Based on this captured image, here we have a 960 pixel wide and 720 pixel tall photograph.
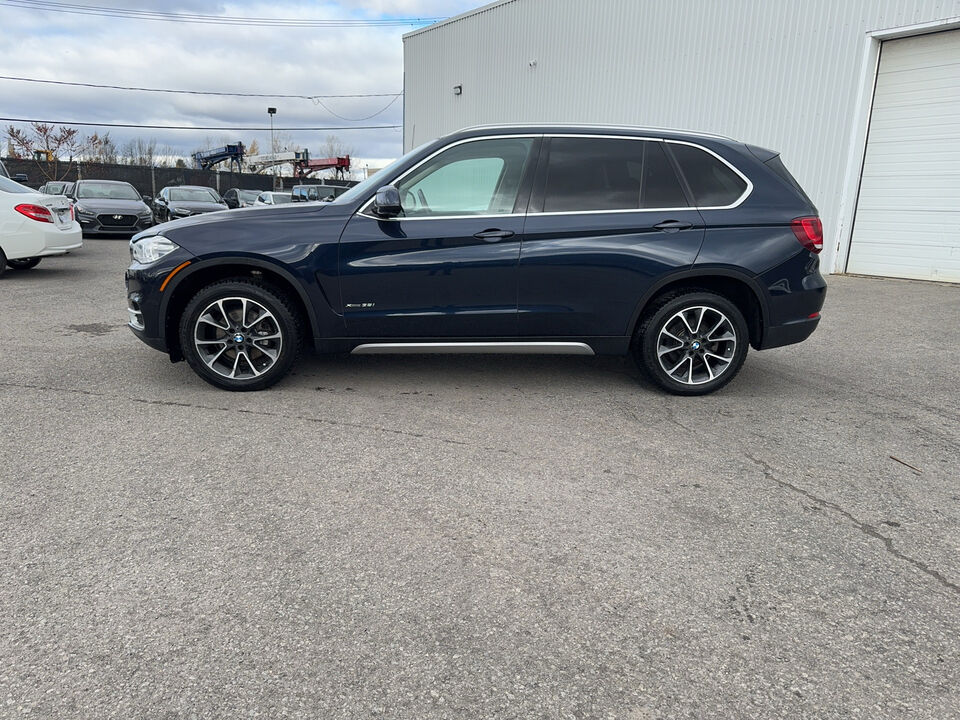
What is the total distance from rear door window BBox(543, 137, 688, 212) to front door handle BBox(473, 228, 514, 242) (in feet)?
1.16

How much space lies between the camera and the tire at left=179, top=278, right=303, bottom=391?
15.8 feet

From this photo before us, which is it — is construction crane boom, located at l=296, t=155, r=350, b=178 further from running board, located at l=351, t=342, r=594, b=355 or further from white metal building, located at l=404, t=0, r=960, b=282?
running board, located at l=351, t=342, r=594, b=355

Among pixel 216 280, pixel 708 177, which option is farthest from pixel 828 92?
pixel 216 280

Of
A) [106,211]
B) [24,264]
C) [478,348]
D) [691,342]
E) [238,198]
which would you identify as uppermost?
[238,198]

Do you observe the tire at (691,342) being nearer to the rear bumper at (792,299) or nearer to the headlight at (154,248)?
the rear bumper at (792,299)

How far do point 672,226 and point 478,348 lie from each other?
1.60m

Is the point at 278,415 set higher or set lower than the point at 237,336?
lower

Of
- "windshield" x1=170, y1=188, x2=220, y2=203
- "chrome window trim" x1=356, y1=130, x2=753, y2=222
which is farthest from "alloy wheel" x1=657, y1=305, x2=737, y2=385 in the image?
"windshield" x1=170, y1=188, x2=220, y2=203

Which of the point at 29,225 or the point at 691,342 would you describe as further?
the point at 29,225

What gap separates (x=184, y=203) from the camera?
1906 centimetres

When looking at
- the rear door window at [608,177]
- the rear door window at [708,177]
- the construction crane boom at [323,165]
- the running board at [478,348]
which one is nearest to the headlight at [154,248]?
the running board at [478,348]

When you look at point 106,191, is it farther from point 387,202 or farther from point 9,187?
point 387,202

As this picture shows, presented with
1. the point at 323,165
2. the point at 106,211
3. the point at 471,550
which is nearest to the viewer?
the point at 471,550

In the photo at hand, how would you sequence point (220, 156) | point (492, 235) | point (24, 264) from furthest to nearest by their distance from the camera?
point (220, 156)
point (24, 264)
point (492, 235)
